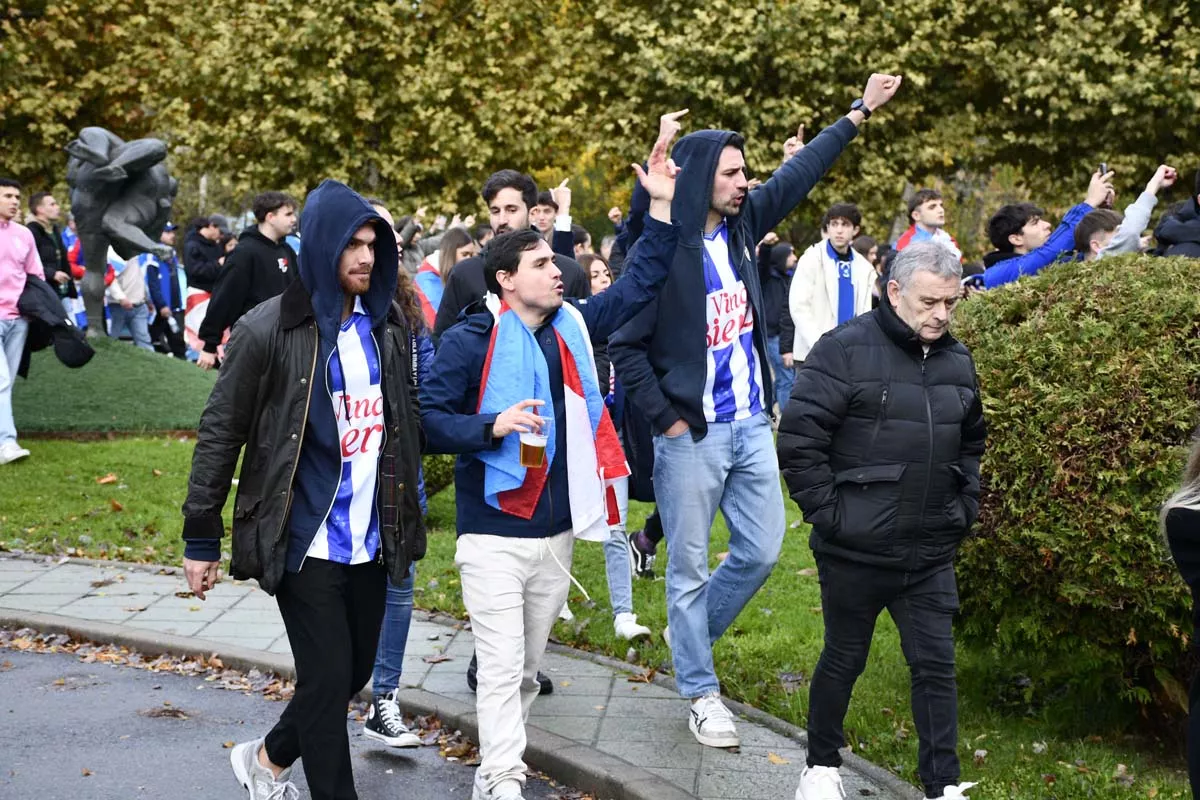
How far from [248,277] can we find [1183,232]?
6253 millimetres

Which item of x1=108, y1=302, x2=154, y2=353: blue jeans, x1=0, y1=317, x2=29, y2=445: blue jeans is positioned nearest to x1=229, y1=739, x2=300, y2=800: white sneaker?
x1=0, y1=317, x2=29, y2=445: blue jeans

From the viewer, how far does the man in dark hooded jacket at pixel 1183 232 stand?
7.64 metres

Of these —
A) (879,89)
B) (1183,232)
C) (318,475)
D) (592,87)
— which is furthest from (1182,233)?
(592,87)

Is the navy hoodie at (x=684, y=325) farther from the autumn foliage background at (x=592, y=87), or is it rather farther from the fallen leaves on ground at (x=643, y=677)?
the autumn foliage background at (x=592, y=87)

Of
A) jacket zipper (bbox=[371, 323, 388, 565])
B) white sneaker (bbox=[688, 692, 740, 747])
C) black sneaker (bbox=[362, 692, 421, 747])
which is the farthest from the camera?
black sneaker (bbox=[362, 692, 421, 747])

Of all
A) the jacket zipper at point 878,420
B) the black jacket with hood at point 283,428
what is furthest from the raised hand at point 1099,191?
the black jacket with hood at point 283,428

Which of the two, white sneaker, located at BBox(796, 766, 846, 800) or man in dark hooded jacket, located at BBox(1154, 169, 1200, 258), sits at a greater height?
man in dark hooded jacket, located at BBox(1154, 169, 1200, 258)

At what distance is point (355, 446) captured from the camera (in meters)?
4.88

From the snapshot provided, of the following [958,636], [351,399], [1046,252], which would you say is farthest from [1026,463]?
[1046,252]

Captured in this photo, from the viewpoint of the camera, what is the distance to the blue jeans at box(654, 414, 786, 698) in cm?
601

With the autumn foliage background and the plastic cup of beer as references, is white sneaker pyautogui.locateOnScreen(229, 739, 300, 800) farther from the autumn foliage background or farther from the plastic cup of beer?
the autumn foliage background

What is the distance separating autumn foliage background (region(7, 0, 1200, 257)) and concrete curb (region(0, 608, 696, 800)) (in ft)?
74.4

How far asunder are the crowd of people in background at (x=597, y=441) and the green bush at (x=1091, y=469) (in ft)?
1.46

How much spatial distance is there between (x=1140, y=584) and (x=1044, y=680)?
120cm
